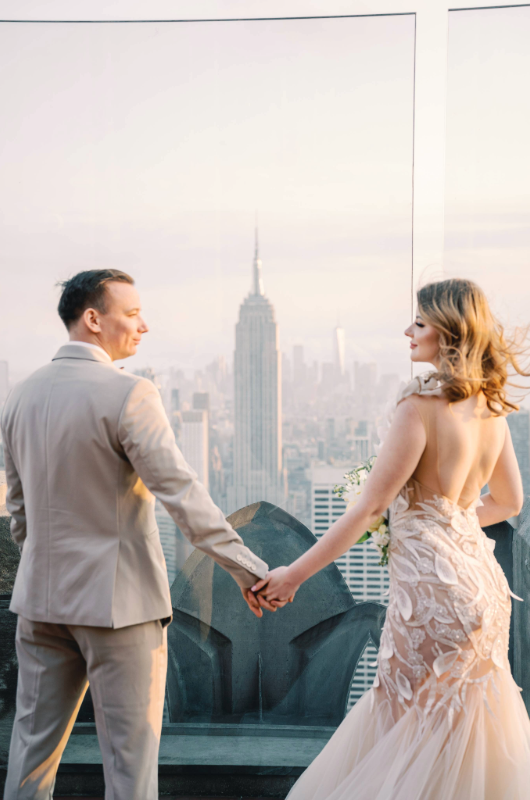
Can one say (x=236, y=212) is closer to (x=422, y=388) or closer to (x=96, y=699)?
(x=422, y=388)

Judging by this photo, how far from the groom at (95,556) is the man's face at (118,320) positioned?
0.09m

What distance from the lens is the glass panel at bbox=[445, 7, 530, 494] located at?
8.10 ft

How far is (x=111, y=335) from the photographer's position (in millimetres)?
1642

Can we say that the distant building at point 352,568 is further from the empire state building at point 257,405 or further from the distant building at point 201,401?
the distant building at point 201,401

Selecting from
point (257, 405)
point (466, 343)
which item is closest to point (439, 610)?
point (466, 343)

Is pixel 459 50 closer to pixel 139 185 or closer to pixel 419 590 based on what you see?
pixel 139 185

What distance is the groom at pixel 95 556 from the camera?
1.47m

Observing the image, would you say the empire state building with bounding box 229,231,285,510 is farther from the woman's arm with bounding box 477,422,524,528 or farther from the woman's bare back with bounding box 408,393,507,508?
the woman's bare back with bounding box 408,393,507,508

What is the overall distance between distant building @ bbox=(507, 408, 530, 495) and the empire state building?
908 millimetres

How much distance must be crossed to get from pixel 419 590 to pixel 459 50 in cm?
207

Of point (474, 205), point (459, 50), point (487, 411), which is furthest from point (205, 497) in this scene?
point (459, 50)

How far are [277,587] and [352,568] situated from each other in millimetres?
886

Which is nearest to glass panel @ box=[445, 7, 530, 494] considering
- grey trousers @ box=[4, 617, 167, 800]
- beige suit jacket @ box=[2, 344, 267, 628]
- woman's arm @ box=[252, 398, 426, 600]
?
woman's arm @ box=[252, 398, 426, 600]

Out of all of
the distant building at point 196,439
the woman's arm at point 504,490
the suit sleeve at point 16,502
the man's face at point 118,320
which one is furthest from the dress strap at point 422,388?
the distant building at point 196,439
